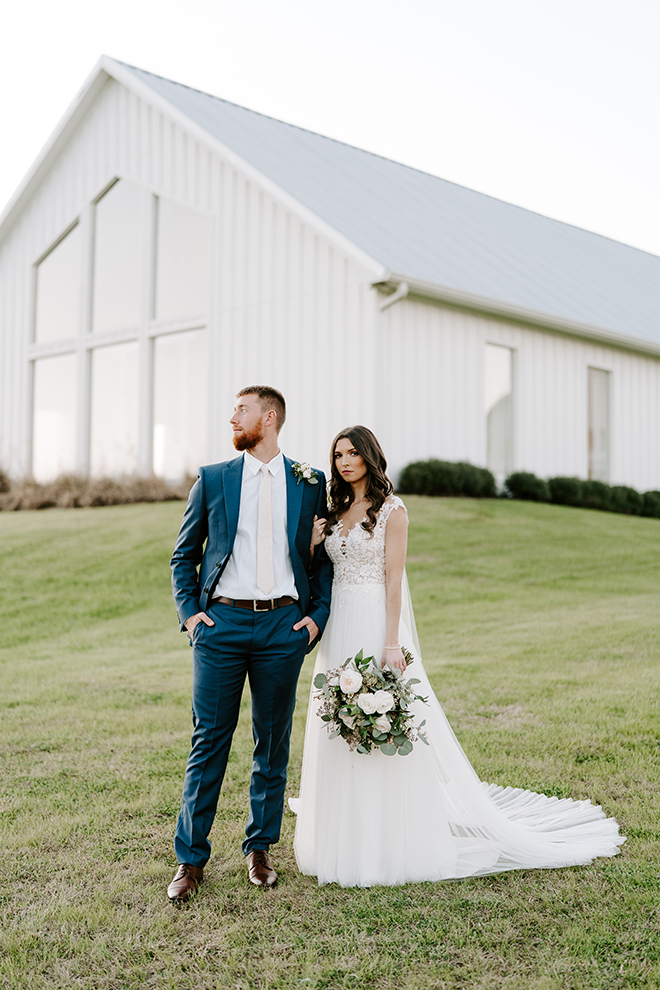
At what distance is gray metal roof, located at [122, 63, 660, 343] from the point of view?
48.3 ft

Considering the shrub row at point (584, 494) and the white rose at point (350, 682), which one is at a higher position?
the shrub row at point (584, 494)

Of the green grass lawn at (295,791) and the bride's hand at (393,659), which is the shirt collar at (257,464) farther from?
the green grass lawn at (295,791)

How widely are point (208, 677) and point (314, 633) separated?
19.6 inches

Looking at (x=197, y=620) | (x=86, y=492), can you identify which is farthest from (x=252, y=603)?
(x=86, y=492)

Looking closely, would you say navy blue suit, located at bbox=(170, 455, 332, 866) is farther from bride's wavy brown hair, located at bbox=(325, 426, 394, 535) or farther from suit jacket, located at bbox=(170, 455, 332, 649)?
bride's wavy brown hair, located at bbox=(325, 426, 394, 535)

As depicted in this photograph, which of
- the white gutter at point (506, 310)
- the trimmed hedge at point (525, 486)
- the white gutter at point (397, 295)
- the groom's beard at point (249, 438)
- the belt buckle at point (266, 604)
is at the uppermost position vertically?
the white gutter at point (506, 310)

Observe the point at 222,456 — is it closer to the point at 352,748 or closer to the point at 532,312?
the point at 532,312

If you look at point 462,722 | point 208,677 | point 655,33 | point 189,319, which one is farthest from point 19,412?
point 208,677

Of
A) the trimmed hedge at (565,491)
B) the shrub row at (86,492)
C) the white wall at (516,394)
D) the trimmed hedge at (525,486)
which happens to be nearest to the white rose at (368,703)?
the white wall at (516,394)

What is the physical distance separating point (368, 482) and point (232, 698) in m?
1.15

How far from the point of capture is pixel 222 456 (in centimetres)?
1555

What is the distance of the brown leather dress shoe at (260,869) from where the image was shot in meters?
3.72

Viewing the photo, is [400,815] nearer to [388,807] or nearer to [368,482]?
[388,807]

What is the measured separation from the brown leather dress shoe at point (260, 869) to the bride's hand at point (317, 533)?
1.37 meters
